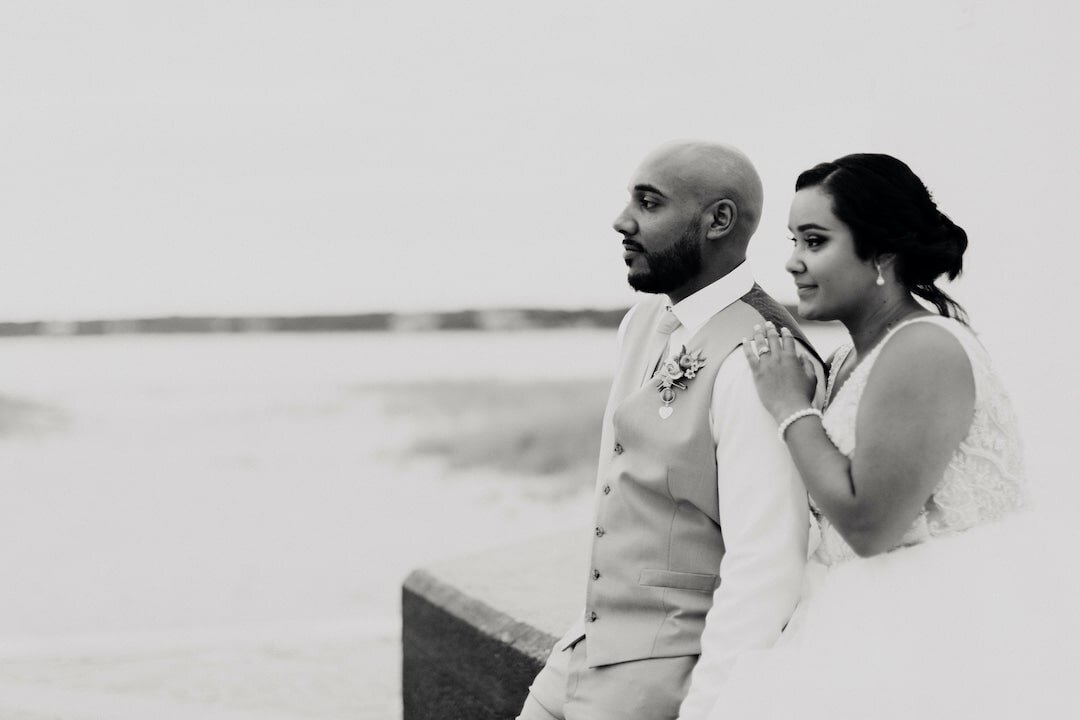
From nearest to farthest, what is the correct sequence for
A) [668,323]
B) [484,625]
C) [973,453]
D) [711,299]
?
[973,453], [711,299], [668,323], [484,625]

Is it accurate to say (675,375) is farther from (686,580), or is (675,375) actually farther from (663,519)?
(686,580)

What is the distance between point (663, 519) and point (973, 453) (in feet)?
1.76

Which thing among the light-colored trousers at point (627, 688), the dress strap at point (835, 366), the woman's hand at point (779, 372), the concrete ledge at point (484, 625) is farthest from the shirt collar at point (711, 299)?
the concrete ledge at point (484, 625)

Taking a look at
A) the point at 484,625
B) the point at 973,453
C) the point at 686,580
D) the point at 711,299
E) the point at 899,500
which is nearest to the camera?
the point at 899,500

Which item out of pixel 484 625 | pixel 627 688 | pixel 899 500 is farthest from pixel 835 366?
pixel 484 625

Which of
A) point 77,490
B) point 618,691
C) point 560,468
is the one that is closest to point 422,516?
point 77,490

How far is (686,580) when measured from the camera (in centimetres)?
206

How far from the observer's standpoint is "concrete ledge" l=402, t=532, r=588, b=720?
3.20 meters

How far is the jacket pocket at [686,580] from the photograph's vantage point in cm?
206

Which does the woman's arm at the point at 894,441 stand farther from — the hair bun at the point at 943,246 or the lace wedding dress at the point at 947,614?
the hair bun at the point at 943,246

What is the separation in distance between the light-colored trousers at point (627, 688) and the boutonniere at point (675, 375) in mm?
446

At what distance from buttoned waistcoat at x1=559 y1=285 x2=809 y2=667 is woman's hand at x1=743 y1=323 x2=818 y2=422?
6 centimetres

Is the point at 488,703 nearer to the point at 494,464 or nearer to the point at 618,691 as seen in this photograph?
the point at 618,691

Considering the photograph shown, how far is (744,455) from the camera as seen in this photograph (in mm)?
1978
